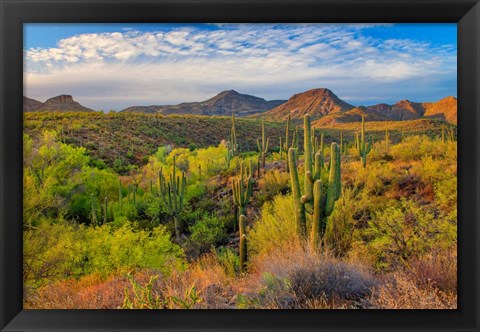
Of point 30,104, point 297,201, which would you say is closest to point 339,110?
point 297,201

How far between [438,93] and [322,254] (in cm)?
205

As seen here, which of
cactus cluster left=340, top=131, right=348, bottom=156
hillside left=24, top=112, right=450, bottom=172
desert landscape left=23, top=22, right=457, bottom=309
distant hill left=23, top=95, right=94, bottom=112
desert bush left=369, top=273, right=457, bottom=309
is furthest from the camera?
cactus cluster left=340, top=131, right=348, bottom=156

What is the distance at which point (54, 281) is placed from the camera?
14.5 ft

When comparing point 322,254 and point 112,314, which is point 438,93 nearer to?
point 322,254

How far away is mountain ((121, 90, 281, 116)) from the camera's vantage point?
4.90 metres

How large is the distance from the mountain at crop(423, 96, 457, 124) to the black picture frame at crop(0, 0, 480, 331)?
66cm

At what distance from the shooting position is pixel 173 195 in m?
4.96

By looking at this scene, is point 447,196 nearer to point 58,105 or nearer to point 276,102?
point 276,102

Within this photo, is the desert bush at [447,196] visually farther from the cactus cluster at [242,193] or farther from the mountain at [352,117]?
the cactus cluster at [242,193]

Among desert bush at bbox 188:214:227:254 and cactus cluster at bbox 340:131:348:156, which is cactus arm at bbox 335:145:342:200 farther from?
desert bush at bbox 188:214:227:254

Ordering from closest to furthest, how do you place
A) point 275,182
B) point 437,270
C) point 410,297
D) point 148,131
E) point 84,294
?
point 410,297 < point 437,270 < point 84,294 < point 148,131 < point 275,182

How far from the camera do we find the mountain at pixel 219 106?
4902 mm

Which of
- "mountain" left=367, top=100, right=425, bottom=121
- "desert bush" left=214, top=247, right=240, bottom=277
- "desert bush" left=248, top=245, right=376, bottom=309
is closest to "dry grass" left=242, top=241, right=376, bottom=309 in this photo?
"desert bush" left=248, top=245, right=376, bottom=309
